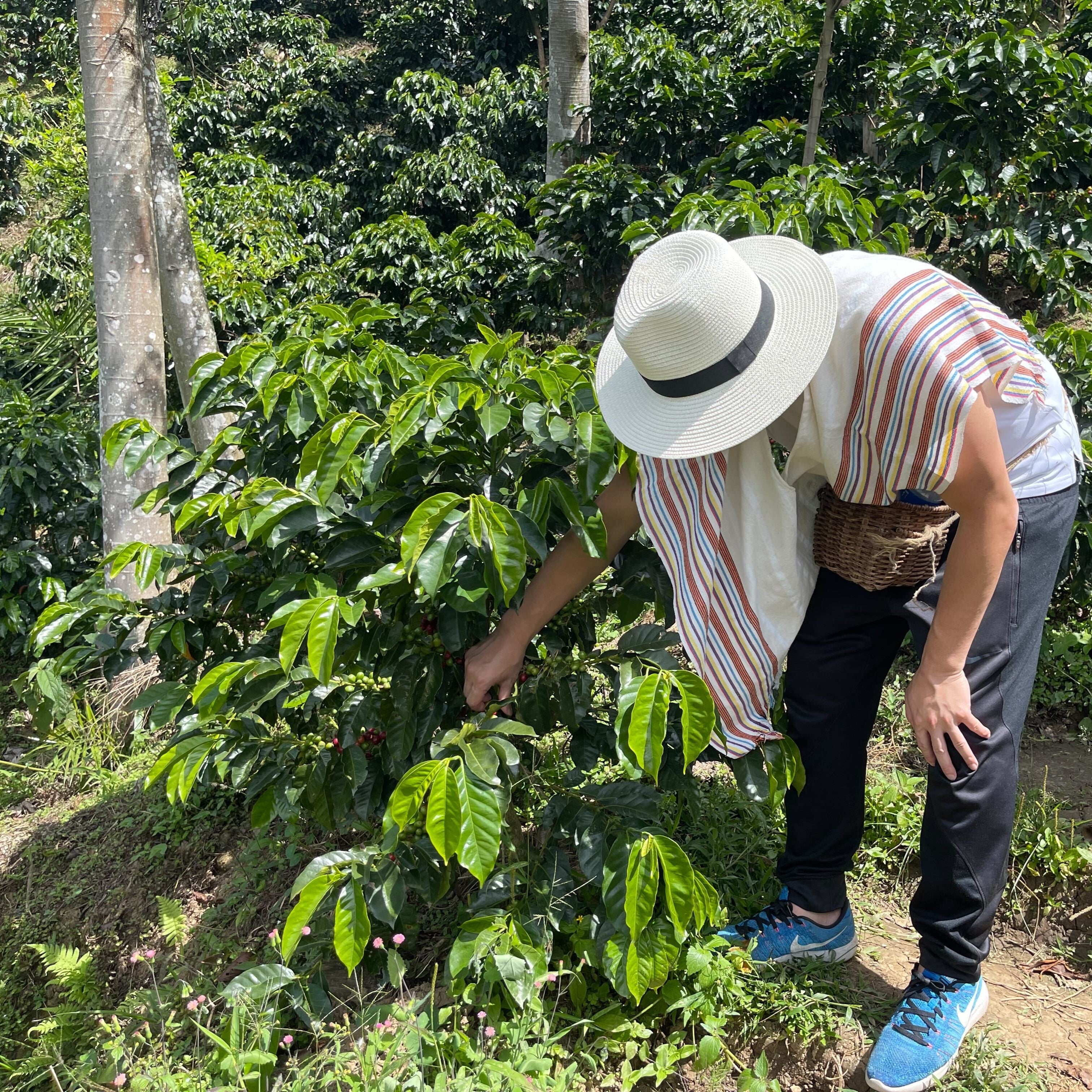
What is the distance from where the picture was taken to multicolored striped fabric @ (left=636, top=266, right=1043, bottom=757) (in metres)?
1.37

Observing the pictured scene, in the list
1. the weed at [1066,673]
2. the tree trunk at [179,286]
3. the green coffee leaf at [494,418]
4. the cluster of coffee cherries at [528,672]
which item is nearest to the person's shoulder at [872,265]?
the green coffee leaf at [494,418]

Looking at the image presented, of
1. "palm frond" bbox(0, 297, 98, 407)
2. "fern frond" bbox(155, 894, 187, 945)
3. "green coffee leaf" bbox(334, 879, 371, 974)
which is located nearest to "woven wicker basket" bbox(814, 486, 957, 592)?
"green coffee leaf" bbox(334, 879, 371, 974)

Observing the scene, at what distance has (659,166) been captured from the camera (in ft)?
25.3

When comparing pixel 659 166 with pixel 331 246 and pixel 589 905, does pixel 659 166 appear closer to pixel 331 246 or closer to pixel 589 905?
pixel 331 246

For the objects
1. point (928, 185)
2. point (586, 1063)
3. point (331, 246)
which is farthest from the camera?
point (331, 246)

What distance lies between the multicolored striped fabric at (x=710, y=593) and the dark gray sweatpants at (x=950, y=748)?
179mm

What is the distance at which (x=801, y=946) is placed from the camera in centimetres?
195

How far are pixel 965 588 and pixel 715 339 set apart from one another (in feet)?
1.83

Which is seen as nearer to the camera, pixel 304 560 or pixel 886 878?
pixel 304 560

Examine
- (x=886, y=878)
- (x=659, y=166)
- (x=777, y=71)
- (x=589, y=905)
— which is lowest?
(x=886, y=878)

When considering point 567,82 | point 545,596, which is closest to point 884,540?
point 545,596

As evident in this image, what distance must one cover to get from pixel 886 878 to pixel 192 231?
23.1 ft

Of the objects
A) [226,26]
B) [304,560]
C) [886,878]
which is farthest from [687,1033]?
[226,26]

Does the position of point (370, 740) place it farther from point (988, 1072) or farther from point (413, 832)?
point (988, 1072)
